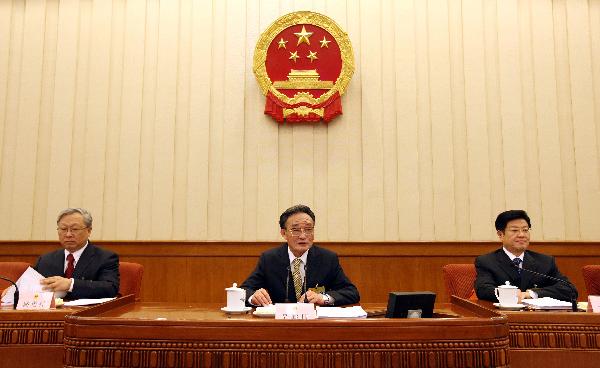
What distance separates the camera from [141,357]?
1.54 meters

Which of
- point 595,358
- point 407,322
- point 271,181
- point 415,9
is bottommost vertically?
point 595,358

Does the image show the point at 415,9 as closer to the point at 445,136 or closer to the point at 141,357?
the point at 445,136

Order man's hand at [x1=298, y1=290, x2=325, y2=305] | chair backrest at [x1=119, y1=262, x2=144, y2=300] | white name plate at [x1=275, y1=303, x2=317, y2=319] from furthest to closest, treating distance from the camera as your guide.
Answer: chair backrest at [x1=119, y1=262, x2=144, y2=300] → man's hand at [x1=298, y1=290, x2=325, y2=305] → white name plate at [x1=275, y1=303, x2=317, y2=319]

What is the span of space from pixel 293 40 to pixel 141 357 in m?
3.65

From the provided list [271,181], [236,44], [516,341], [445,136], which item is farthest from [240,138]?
[516,341]

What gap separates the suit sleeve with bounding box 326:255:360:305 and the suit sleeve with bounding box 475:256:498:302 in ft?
2.22

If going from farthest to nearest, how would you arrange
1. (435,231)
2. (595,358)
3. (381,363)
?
1. (435,231)
2. (595,358)
3. (381,363)

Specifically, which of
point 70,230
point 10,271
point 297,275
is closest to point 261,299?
point 297,275

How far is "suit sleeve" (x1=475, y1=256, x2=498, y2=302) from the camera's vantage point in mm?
2743

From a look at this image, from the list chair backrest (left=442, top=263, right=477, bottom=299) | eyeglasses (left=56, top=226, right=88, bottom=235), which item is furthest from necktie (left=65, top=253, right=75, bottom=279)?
chair backrest (left=442, top=263, right=477, bottom=299)

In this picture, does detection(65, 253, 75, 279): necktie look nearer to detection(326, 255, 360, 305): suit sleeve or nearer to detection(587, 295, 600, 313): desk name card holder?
detection(326, 255, 360, 305): suit sleeve

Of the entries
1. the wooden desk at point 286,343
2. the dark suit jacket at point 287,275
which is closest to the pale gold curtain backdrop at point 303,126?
the dark suit jacket at point 287,275

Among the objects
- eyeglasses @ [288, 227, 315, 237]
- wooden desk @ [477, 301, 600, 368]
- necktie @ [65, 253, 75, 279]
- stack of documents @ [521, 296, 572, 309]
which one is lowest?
wooden desk @ [477, 301, 600, 368]

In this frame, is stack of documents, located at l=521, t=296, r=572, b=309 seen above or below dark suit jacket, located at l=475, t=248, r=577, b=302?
below
